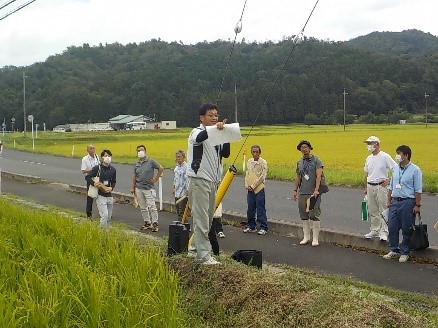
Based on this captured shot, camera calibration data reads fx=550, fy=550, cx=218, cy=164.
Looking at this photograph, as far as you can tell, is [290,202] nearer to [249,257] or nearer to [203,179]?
[249,257]

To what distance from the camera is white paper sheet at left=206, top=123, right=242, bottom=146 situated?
5434 mm

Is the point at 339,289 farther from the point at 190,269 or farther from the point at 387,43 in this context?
the point at 387,43

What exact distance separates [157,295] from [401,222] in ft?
16.5

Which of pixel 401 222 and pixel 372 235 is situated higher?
pixel 401 222

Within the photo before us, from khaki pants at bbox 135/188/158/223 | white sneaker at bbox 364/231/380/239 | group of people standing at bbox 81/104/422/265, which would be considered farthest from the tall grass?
khaki pants at bbox 135/188/158/223

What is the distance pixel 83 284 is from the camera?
14.0ft

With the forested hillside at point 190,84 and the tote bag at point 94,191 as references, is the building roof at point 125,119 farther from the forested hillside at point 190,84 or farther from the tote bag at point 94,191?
the tote bag at point 94,191

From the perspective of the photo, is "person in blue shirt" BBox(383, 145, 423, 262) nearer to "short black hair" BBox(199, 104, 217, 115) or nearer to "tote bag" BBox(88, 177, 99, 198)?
"short black hair" BBox(199, 104, 217, 115)

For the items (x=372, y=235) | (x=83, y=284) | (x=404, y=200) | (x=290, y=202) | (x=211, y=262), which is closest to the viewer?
(x=83, y=284)

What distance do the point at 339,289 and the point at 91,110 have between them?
105219mm

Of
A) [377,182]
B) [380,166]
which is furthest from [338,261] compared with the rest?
[380,166]

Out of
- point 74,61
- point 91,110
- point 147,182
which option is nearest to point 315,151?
point 147,182

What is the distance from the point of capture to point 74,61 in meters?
121

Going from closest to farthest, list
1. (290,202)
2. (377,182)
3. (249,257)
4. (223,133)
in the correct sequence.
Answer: (223,133)
(249,257)
(377,182)
(290,202)
